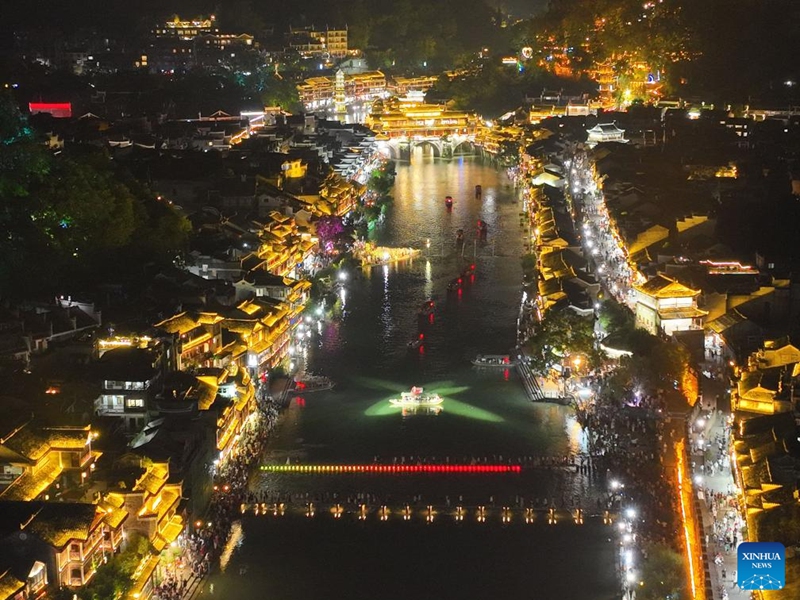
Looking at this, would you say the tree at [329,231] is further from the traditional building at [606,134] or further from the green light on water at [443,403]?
the traditional building at [606,134]

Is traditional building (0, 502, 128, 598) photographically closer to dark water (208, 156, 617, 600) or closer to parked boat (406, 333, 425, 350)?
dark water (208, 156, 617, 600)

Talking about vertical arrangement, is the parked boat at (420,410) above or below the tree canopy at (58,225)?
below

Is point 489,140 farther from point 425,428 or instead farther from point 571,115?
point 425,428

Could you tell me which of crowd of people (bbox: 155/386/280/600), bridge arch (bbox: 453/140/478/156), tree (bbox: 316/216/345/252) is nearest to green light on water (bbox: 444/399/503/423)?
crowd of people (bbox: 155/386/280/600)

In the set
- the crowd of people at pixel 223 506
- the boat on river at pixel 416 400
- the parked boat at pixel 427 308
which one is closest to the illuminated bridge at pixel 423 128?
the parked boat at pixel 427 308

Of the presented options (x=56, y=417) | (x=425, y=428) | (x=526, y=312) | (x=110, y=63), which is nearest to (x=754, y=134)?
(x=526, y=312)
